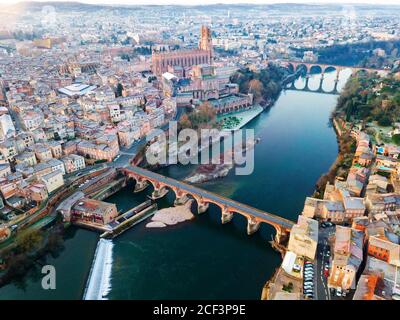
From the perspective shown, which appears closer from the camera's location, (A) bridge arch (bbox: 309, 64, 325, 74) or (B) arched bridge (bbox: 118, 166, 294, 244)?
(B) arched bridge (bbox: 118, 166, 294, 244)

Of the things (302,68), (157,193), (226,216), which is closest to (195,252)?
(226,216)

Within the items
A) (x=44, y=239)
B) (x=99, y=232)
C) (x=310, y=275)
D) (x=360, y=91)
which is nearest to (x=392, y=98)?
(x=360, y=91)

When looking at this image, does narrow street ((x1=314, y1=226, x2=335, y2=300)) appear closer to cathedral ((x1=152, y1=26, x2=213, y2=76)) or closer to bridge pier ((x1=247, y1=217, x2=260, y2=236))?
bridge pier ((x1=247, y1=217, x2=260, y2=236))

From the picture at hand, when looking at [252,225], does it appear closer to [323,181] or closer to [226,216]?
[226,216]

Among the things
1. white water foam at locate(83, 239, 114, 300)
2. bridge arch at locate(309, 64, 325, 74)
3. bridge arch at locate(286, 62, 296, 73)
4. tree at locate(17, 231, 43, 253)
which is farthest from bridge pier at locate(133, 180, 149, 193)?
bridge arch at locate(309, 64, 325, 74)

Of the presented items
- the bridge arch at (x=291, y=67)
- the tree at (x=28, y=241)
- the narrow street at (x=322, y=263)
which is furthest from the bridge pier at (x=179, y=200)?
the bridge arch at (x=291, y=67)

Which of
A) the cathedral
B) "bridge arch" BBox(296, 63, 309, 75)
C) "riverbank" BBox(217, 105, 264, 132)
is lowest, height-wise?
"riverbank" BBox(217, 105, 264, 132)
